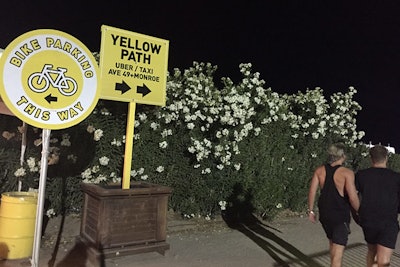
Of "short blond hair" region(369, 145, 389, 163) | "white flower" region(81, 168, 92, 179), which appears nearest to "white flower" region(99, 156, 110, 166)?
"white flower" region(81, 168, 92, 179)

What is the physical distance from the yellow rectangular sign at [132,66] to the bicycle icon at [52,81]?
177 cm

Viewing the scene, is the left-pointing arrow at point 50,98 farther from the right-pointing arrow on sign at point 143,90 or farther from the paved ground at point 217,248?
the paved ground at point 217,248

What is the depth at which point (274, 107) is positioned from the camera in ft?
28.8

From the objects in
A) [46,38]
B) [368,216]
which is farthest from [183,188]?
[46,38]

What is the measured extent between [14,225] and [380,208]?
4405 mm

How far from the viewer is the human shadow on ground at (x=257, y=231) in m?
6.39

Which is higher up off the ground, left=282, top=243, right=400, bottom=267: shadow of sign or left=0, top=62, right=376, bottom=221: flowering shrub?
left=0, top=62, right=376, bottom=221: flowering shrub

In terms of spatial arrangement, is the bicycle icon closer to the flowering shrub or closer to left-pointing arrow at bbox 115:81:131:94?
left-pointing arrow at bbox 115:81:131:94

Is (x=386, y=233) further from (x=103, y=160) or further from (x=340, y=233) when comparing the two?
(x=103, y=160)

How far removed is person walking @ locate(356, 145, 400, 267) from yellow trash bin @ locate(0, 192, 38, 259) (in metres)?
4.09

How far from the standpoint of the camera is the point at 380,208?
4617 millimetres

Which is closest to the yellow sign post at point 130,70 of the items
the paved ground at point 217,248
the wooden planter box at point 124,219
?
the wooden planter box at point 124,219

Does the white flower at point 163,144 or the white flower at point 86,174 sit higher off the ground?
the white flower at point 163,144

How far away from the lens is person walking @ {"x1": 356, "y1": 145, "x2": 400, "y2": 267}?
15.1ft
